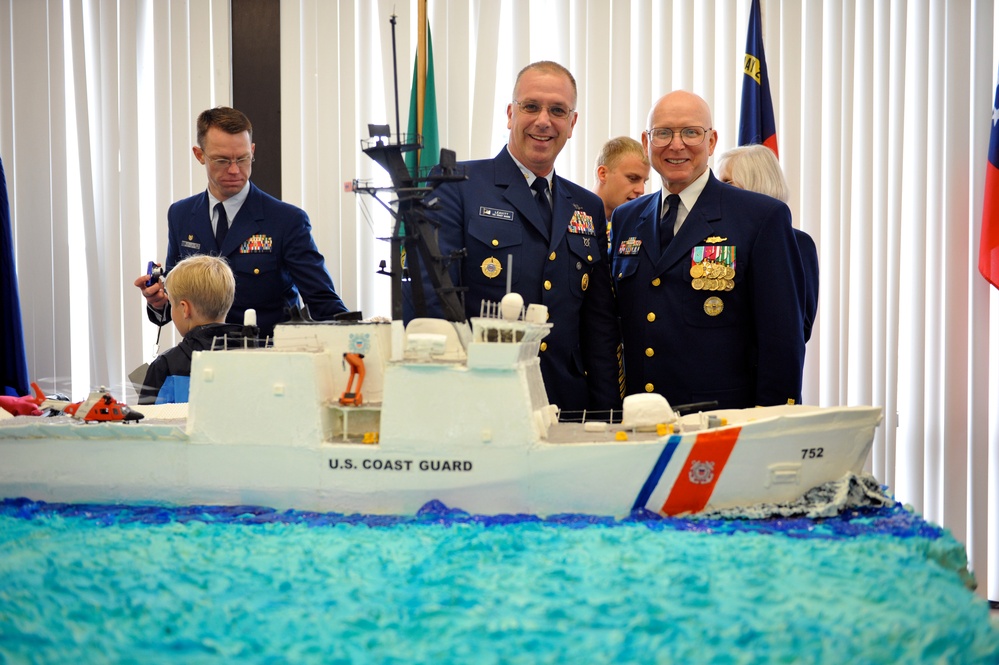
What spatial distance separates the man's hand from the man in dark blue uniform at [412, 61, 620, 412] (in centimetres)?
223

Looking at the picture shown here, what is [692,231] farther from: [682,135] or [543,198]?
[543,198]

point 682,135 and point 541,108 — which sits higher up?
point 541,108

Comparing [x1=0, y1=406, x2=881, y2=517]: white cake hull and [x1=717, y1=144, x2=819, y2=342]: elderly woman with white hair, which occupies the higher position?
[x1=717, y1=144, x2=819, y2=342]: elderly woman with white hair

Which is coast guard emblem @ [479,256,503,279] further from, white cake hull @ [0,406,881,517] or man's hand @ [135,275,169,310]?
man's hand @ [135,275,169,310]

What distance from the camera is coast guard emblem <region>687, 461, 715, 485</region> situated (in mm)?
3521

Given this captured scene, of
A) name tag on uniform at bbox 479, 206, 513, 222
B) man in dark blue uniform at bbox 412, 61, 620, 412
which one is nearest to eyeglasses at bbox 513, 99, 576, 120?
man in dark blue uniform at bbox 412, 61, 620, 412

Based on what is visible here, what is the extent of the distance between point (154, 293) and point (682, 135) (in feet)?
12.1

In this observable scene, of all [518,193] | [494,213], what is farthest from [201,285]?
[518,193]

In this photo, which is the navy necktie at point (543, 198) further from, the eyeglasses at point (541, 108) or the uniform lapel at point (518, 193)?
the eyeglasses at point (541, 108)

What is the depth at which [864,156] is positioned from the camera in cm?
771

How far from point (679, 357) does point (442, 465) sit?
5.61ft

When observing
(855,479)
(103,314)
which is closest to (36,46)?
(103,314)

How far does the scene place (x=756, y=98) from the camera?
292 inches

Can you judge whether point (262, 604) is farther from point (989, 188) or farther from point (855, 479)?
point (989, 188)
